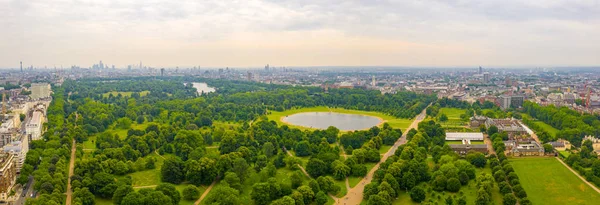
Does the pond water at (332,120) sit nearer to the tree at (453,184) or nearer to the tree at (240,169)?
the tree at (240,169)

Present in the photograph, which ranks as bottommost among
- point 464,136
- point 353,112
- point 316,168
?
point 316,168

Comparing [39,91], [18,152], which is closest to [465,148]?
[18,152]

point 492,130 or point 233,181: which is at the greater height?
point 492,130

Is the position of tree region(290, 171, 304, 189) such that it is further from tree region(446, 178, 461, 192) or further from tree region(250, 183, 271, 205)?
tree region(446, 178, 461, 192)

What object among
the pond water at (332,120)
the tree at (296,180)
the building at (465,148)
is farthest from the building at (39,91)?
the building at (465,148)

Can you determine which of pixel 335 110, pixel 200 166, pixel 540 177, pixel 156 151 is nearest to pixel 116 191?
pixel 200 166

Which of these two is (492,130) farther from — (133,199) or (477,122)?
(133,199)

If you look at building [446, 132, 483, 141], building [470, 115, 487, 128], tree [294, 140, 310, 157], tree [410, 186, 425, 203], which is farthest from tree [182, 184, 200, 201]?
building [470, 115, 487, 128]
